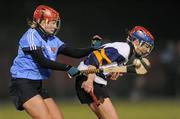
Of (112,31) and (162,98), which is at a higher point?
(112,31)

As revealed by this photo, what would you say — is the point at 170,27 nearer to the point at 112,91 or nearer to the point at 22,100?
the point at 112,91

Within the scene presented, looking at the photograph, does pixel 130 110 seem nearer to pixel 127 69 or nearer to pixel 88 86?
pixel 127 69

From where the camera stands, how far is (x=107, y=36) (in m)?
22.1

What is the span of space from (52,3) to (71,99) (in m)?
2.94

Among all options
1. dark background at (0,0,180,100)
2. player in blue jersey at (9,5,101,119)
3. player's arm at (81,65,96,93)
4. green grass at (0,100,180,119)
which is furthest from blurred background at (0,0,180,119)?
player in blue jersey at (9,5,101,119)

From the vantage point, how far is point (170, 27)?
75.7 ft

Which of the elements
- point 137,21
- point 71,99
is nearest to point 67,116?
point 71,99

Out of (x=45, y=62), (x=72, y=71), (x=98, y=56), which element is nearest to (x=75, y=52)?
(x=98, y=56)

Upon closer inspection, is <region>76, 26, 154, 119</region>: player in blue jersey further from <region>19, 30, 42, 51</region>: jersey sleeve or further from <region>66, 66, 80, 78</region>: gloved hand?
<region>19, 30, 42, 51</region>: jersey sleeve

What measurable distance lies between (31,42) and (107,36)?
12733mm

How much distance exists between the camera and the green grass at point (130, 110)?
53.7 feet

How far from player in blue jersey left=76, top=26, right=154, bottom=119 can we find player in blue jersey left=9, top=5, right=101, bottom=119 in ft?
2.00

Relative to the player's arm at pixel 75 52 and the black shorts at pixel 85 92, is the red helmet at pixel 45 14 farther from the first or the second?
the black shorts at pixel 85 92

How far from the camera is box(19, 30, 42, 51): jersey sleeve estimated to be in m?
9.39
